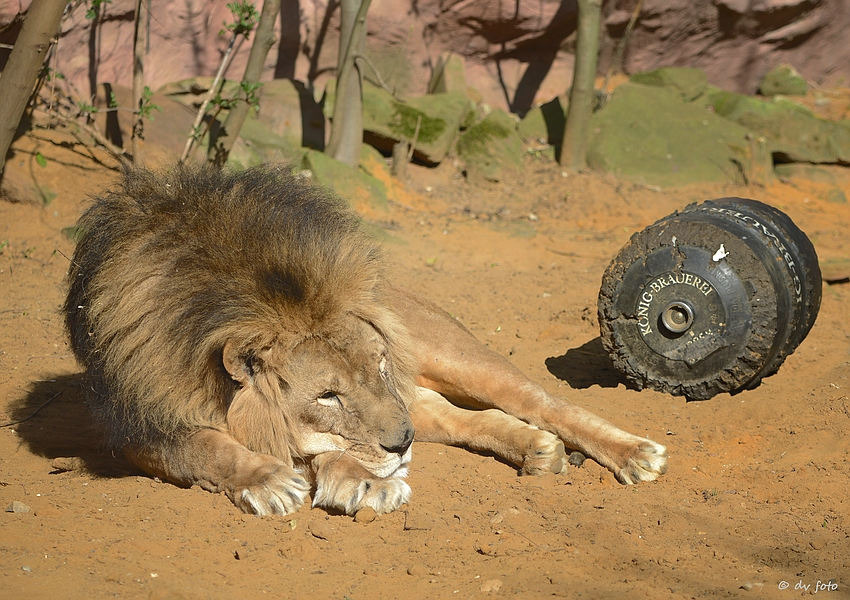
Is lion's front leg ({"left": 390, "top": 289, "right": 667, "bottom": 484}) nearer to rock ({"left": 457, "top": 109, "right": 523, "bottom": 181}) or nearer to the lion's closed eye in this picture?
the lion's closed eye

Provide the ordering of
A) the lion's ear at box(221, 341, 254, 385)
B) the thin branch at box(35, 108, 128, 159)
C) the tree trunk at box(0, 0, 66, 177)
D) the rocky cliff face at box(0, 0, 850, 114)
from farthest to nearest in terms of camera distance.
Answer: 1. the rocky cliff face at box(0, 0, 850, 114)
2. the thin branch at box(35, 108, 128, 159)
3. the tree trunk at box(0, 0, 66, 177)
4. the lion's ear at box(221, 341, 254, 385)

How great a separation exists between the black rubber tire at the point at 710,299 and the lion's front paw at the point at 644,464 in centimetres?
71

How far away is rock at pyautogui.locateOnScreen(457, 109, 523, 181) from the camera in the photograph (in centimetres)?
1052

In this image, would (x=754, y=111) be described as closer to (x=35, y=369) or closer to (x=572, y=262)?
(x=572, y=262)

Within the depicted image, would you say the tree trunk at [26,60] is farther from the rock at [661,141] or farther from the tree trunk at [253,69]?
the rock at [661,141]

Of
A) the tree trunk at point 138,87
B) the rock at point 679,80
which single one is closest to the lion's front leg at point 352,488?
the tree trunk at point 138,87

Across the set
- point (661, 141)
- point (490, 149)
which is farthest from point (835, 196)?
point (490, 149)

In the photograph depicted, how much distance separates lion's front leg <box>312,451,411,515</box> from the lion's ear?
1.44 ft

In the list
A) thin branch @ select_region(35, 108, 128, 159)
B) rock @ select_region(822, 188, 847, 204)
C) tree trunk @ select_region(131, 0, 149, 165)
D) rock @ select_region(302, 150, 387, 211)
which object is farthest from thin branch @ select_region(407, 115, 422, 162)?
rock @ select_region(822, 188, 847, 204)

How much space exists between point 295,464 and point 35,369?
2513mm

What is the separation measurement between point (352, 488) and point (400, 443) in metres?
0.25

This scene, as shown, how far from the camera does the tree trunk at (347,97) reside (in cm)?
930

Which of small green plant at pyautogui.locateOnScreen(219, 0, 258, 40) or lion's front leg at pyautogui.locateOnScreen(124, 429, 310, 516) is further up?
small green plant at pyautogui.locateOnScreen(219, 0, 258, 40)

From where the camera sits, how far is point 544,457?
364 cm
